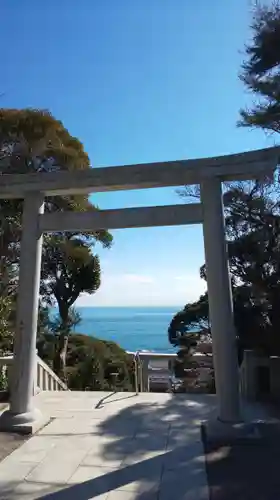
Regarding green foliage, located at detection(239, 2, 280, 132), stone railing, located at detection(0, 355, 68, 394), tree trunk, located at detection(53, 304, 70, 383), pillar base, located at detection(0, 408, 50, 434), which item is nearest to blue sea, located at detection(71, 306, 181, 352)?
tree trunk, located at detection(53, 304, 70, 383)

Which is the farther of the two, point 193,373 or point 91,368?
point 91,368

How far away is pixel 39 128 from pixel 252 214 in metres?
5.56

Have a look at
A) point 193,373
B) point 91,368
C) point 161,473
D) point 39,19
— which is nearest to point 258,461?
point 161,473

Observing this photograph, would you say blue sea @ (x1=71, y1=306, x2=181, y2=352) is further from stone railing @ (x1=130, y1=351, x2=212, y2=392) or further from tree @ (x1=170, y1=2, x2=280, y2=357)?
tree @ (x1=170, y1=2, x2=280, y2=357)

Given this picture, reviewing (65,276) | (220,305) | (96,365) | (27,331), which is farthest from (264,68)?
(96,365)

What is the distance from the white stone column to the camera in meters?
4.17

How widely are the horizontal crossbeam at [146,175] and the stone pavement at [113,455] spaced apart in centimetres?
271

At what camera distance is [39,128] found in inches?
374

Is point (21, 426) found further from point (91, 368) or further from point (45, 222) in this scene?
point (91, 368)

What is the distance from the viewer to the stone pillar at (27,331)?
14.5 feet

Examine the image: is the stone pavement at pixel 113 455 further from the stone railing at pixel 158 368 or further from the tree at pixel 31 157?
the tree at pixel 31 157

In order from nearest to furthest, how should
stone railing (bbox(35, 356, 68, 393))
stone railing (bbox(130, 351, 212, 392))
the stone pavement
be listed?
the stone pavement < stone railing (bbox(35, 356, 68, 393)) < stone railing (bbox(130, 351, 212, 392))

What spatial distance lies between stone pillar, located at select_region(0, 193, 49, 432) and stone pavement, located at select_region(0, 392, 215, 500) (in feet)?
0.95

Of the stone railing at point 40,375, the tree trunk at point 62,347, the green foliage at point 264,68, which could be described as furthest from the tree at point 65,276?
the green foliage at point 264,68
